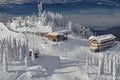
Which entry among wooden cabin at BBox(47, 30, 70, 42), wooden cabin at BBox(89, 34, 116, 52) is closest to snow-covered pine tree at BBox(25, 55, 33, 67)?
wooden cabin at BBox(89, 34, 116, 52)

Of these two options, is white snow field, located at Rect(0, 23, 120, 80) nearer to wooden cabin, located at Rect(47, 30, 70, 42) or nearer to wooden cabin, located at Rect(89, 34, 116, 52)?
wooden cabin, located at Rect(89, 34, 116, 52)

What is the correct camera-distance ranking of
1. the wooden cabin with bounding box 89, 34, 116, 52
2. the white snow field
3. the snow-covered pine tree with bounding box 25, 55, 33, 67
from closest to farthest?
1. the white snow field
2. the snow-covered pine tree with bounding box 25, 55, 33, 67
3. the wooden cabin with bounding box 89, 34, 116, 52

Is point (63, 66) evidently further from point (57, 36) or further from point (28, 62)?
point (57, 36)

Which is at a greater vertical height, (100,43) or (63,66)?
(100,43)

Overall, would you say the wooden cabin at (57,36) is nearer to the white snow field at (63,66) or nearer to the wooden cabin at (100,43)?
the white snow field at (63,66)

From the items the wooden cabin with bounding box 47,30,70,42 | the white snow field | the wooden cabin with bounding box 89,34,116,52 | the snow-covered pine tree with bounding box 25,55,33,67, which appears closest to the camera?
the white snow field

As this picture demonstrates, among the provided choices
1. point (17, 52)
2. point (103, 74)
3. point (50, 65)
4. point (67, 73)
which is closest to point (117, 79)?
point (103, 74)

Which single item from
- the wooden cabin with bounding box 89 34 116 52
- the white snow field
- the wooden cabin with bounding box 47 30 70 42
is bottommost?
the white snow field

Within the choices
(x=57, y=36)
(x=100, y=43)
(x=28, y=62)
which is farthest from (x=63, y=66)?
(x=57, y=36)

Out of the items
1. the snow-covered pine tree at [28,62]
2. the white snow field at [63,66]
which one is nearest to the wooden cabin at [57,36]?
the white snow field at [63,66]

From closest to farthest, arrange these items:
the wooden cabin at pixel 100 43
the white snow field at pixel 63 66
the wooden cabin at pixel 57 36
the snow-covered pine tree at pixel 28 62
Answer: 1. the white snow field at pixel 63 66
2. the snow-covered pine tree at pixel 28 62
3. the wooden cabin at pixel 100 43
4. the wooden cabin at pixel 57 36
